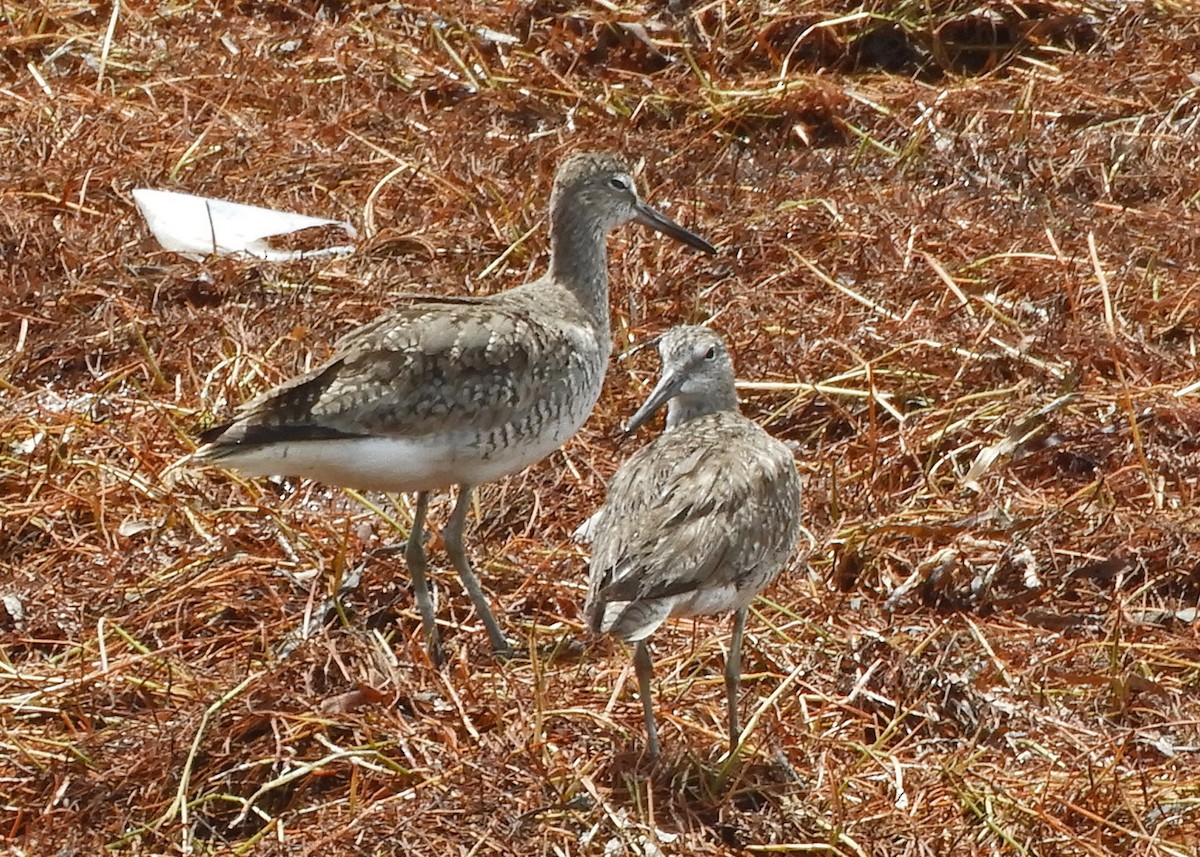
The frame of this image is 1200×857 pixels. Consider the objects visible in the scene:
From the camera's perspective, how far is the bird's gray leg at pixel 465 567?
6.00m

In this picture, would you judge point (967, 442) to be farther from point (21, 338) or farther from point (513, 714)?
point (21, 338)

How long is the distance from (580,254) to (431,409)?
3.93 feet

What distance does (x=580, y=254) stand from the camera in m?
6.77

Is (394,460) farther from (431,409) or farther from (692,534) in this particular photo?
(692,534)

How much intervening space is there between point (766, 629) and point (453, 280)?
2.59 m

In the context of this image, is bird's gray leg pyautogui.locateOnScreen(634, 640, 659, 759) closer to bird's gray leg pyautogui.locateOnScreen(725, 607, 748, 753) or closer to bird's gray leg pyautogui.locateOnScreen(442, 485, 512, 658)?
bird's gray leg pyautogui.locateOnScreen(725, 607, 748, 753)

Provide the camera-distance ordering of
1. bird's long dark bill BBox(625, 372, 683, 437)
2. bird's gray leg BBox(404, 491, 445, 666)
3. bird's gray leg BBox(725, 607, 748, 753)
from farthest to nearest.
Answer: bird's long dark bill BBox(625, 372, 683, 437), bird's gray leg BBox(404, 491, 445, 666), bird's gray leg BBox(725, 607, 748, 753)

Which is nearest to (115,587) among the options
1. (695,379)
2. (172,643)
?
(172,643)

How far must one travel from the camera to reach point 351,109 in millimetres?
9406

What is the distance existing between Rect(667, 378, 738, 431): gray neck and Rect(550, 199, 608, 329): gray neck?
1.82 feet

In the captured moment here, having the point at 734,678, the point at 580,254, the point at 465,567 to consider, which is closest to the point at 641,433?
the point at 580,254

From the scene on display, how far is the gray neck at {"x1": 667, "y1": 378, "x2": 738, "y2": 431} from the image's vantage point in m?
6.21

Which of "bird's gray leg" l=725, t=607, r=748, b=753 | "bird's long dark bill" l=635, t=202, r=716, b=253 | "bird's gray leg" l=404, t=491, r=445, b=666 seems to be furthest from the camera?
"bird's long dark bill" l=635, t=202, r=716, b=253

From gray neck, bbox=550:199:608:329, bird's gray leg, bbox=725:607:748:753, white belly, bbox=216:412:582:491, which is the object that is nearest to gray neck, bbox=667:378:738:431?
white belly, bbox=216:412:582:491
